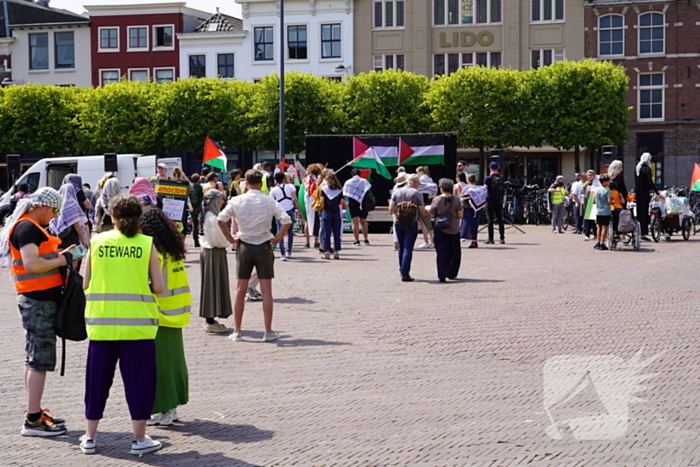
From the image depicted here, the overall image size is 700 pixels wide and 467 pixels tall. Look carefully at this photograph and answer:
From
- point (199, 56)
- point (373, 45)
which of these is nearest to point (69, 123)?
point (199, 56)

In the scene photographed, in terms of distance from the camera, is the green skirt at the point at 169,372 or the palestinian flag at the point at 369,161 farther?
the palestinian flag at the point at 369,161

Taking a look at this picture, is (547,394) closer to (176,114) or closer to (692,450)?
(692,450)

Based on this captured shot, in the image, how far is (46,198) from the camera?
608 centimetres

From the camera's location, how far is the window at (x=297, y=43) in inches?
2042

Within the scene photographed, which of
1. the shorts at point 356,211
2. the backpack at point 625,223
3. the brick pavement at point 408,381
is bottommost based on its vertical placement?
the brick pavement at point 408,381

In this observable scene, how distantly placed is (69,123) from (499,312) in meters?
39.7

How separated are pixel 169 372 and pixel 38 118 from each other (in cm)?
4416

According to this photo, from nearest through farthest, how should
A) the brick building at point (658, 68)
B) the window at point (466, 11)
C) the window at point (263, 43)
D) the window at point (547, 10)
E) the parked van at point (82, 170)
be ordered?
the parked van at point (82, 170) → the brick building at point (658, 68) → the window at point (547, 10) → the window at point (466, 11) → the window at point (263, 43)

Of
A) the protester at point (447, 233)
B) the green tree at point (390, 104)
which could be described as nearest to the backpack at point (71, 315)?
the protester at point (447, 233)

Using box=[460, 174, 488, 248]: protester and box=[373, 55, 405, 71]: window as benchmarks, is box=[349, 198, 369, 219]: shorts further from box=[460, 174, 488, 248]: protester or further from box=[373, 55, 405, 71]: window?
box=[373, 55, 405, 71]: window

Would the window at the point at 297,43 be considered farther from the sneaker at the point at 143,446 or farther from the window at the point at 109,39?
the sneaker at the point at 143,446

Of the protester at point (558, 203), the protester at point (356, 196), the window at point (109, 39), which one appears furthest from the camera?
the window at point (109, 39)

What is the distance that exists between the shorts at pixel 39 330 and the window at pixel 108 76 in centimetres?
5159

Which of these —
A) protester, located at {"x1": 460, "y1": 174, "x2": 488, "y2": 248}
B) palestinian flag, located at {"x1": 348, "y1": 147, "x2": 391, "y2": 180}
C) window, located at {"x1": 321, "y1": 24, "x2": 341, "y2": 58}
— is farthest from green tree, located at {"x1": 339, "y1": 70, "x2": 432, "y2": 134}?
protester, located at {"x1": 460, "y1": 174, "x2": 488, "y2": 248}
